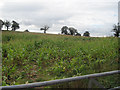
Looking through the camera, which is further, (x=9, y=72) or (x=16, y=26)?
(x=16, y=26)

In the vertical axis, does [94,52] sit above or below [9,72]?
above

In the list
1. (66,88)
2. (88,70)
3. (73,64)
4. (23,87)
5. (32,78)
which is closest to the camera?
(23,87)

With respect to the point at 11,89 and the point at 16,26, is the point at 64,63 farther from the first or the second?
the point at 16,26

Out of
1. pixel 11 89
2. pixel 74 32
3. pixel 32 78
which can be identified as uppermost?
pixel 74 32

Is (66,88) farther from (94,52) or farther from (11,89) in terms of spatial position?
(94,52)

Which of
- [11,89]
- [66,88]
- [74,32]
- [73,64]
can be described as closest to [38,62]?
[73,64]

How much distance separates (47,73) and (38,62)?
1.01 metres

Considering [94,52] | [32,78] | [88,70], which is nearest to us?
[32,78]

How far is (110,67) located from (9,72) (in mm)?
4155

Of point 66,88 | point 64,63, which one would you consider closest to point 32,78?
point 64,63

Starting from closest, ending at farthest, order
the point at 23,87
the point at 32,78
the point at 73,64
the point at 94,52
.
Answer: the point at 23,87 → the point at 32,78 → the point at 73,64 → the point at 94,52

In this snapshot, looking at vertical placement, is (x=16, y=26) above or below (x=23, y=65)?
above

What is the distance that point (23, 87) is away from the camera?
171 centimetres

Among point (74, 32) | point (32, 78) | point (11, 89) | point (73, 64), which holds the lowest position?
point (32, 78)
